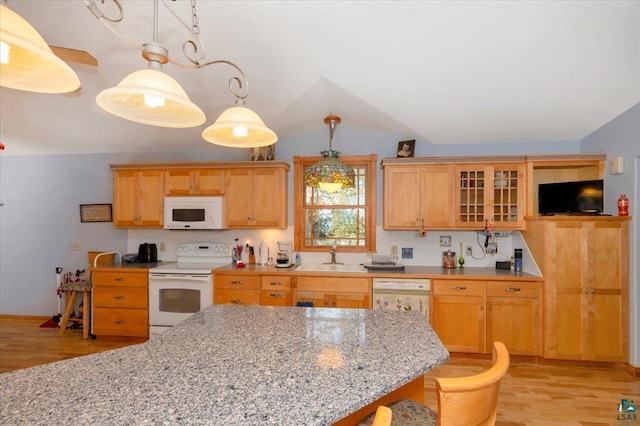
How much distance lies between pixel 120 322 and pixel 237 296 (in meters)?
1.47

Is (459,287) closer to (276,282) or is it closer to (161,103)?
(276,282)

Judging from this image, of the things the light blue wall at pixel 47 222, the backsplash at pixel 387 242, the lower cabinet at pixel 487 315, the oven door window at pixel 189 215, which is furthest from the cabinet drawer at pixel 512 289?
the light blue wall at pixel 47 222

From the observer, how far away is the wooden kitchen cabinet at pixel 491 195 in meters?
3.54

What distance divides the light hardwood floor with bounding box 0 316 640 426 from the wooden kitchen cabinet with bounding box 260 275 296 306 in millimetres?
1629

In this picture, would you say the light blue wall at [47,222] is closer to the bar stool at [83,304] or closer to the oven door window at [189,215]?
the bar stool at [83,304]

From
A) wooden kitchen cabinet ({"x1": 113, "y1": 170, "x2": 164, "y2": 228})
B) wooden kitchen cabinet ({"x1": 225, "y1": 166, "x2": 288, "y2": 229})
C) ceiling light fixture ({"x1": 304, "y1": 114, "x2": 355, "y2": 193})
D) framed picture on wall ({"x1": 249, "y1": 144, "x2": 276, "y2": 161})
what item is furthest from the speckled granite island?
wooden kitchen cabinet ({"x1": 113, "y1": 170, "x2": 164, "y2": 228})

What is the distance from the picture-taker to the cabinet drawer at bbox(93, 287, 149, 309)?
3727 mm

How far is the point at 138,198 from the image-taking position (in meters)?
4.05

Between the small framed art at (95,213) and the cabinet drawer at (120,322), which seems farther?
the small framed art at (95,213)

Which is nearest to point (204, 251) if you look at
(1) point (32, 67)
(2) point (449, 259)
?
(2) point (449, 259)

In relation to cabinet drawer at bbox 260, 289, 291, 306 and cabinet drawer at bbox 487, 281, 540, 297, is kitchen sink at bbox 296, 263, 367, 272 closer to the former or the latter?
cabinet drawer at bbox 260, 289, 291, 306

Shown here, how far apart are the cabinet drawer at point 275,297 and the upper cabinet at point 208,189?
31.3 inches

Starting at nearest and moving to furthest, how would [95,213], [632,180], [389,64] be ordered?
[389,64] < [632,180] < [95,213]

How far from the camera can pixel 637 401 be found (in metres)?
2.54
